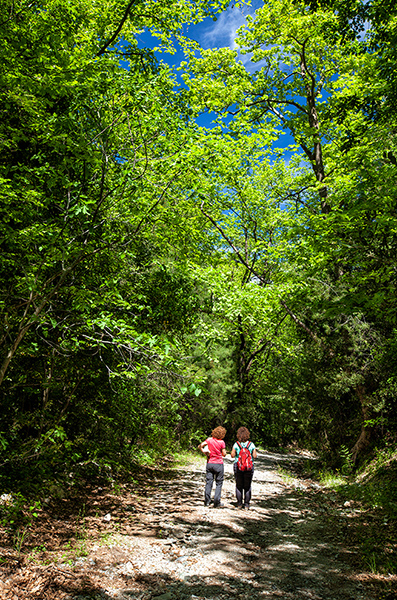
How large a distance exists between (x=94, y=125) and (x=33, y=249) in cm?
167

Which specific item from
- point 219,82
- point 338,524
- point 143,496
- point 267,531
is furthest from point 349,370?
point 219,82

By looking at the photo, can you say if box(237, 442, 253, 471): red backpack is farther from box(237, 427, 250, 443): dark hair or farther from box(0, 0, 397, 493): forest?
box(0, 0, 397, 493): forest

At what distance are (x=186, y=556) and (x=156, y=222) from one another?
17.7 ft

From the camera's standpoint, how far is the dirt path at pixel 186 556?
3719 mm

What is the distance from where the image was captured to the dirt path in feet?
12.2

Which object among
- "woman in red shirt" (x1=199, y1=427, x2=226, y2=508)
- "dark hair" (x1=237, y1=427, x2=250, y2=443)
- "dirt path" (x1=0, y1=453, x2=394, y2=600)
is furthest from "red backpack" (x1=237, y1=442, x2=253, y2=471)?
"dirt path" (x1=0, y1=453, x2=394, y2=600)

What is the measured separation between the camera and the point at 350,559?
5043mm

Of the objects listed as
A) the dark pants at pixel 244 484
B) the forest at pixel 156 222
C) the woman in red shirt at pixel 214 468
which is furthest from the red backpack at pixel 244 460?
the forest at pixel 156 222

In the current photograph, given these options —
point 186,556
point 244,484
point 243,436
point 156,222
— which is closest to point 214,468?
point 244,484

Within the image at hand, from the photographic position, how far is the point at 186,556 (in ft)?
15.6

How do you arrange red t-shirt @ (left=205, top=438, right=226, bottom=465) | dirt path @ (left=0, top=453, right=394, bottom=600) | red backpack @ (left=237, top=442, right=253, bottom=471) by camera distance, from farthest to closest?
1. red t-shirt @ (left=205, top=438, right=226, bottom=465)
2. red backpack @ (left=237, top=442, right=253, bottom=471)
3. dirt path @ (left=0, top=453, right=394, bottom=600)

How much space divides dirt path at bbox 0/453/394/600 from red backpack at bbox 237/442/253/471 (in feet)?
2.87

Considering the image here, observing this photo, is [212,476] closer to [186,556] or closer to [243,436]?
[243,436]

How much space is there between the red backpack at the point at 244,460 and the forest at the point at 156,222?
1568 millimetres
